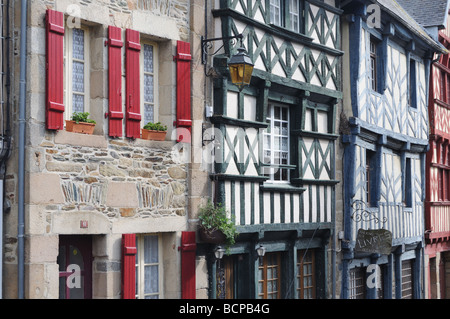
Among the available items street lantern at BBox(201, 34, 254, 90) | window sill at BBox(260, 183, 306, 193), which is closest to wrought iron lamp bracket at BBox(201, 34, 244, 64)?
street lantern at BBox(201, 34, 254, 90)

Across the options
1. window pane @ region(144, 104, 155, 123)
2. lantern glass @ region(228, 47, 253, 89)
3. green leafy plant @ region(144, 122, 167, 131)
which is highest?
lantern glass @ region(228, 47, 253, 89)

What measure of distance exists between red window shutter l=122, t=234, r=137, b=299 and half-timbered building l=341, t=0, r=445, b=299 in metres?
5.41

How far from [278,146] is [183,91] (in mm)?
2713

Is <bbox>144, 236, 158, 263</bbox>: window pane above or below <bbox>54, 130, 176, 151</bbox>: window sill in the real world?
below

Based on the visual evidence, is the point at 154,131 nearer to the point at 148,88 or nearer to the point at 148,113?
the point at 148,113

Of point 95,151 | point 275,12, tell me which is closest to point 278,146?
point 275,12

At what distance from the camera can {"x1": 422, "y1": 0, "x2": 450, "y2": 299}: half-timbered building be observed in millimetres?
18516

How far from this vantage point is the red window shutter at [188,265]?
1026 centimetres

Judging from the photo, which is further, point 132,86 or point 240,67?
point 240,67

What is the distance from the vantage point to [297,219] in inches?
496

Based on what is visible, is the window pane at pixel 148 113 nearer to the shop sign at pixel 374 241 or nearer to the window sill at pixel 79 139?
the window sill at pixel 79 139

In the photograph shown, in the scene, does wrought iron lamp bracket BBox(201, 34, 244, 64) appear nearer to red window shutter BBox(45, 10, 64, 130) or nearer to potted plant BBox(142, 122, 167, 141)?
potted plant BBox(142, 122, 167, 141)

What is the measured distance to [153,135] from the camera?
9.95 metres

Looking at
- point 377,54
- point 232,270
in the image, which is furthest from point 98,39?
point 377,54
